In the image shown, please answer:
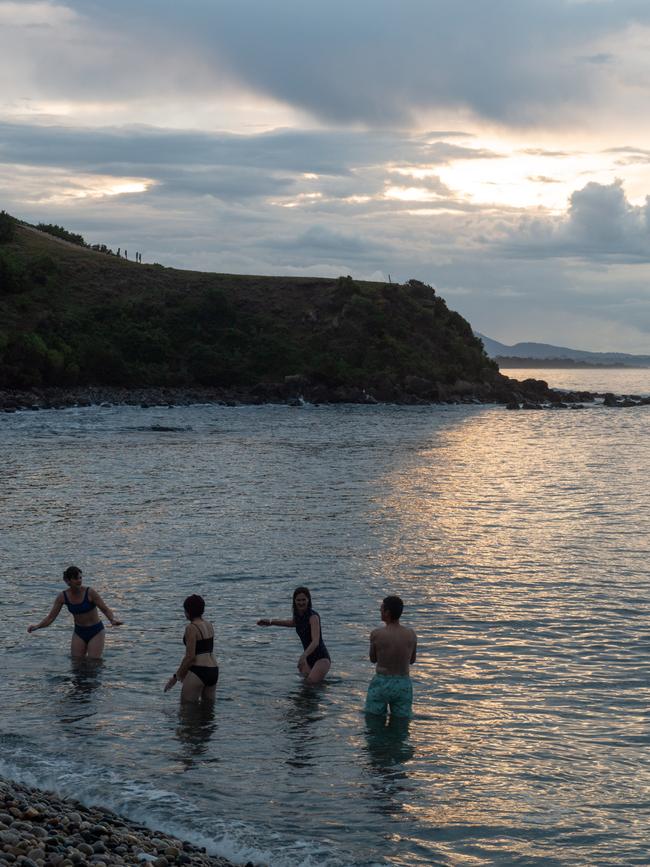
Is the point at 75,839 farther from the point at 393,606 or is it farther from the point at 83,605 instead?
the point at 83,605

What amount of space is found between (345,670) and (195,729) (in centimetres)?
335

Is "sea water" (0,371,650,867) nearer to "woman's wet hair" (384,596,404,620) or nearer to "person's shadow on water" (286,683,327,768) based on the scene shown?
"person's shadow on water" (286,683,327,768)

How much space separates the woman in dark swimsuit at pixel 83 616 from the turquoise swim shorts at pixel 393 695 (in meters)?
4.70

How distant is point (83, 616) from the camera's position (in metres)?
16.3

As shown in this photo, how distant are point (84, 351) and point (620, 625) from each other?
79529 mm

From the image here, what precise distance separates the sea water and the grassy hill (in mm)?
53752

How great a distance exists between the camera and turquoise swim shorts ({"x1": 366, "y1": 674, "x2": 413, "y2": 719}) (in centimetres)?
1359

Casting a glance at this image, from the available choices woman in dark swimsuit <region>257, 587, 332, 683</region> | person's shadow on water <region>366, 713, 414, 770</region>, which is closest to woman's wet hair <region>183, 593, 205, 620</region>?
woman in dark swimsuit <region>257, 587, 332, 683</region>

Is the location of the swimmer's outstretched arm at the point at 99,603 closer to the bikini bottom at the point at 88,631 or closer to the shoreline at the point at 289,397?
the bikini bottom at the point at 88,631

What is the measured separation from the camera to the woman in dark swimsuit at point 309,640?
1492 cm

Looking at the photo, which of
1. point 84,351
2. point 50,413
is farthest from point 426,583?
point 84,351

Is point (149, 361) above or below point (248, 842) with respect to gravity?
above

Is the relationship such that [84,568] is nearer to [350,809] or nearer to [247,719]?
[247,719]

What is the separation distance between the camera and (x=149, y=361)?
325 ft
